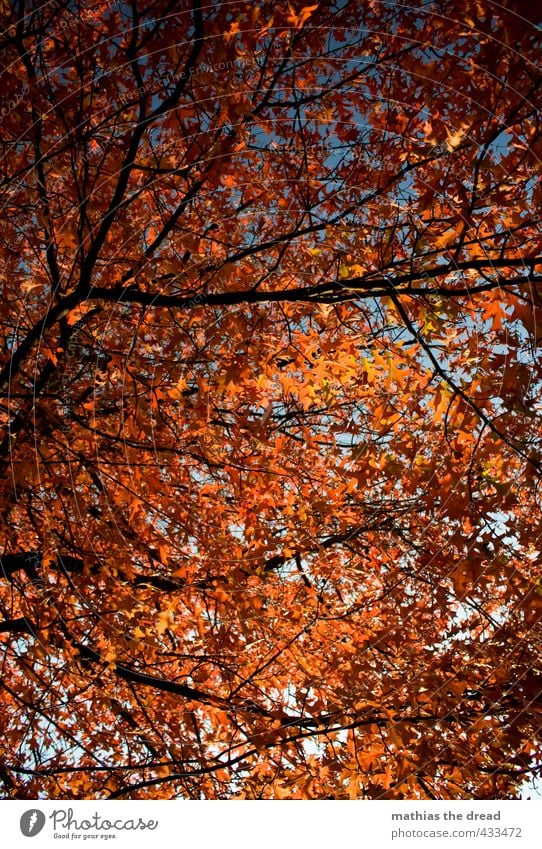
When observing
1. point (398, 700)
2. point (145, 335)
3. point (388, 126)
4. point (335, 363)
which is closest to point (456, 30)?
→ point (388, 126)

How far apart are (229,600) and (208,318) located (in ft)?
7.10

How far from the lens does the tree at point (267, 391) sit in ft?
11.3

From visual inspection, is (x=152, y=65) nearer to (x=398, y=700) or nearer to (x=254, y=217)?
(x=254, y=217)

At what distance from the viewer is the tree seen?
11.3ft

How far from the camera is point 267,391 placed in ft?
16.7
